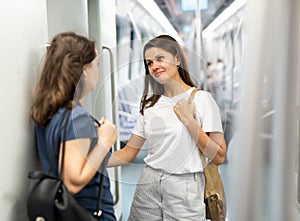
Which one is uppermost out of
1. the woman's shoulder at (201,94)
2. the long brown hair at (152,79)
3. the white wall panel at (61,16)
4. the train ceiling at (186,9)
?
the train ceiling at (186,9)

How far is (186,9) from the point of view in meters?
2.66

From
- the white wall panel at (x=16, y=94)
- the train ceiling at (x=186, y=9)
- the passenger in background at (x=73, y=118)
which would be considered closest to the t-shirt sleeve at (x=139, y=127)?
the passenger in background at (x=73, y=118)

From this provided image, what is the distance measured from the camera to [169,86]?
Answer: 1.27m

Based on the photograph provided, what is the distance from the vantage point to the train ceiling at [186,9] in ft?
8.29

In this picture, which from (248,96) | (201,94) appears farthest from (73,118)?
(248,96)

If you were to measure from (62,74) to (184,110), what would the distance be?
0.48 metres

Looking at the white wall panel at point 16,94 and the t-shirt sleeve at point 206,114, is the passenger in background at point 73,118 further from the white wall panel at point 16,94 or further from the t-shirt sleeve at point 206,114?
the t-shirt sleeve at point 206,114

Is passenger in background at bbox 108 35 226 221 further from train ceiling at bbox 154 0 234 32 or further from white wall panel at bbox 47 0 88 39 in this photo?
train ceiling at bbox 154 0 234 32

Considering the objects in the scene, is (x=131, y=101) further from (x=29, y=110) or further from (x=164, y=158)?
(x=29, y=110)

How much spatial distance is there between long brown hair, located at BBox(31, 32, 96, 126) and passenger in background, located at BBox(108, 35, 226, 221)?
0.29 meters

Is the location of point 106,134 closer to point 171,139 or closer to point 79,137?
point 79,137

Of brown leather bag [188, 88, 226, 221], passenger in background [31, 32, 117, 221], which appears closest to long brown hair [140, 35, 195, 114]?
passenger in background [31, 32, 117, 221]

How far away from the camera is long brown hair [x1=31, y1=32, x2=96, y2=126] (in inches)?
40.1

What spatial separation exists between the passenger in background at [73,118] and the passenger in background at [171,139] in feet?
0.85
